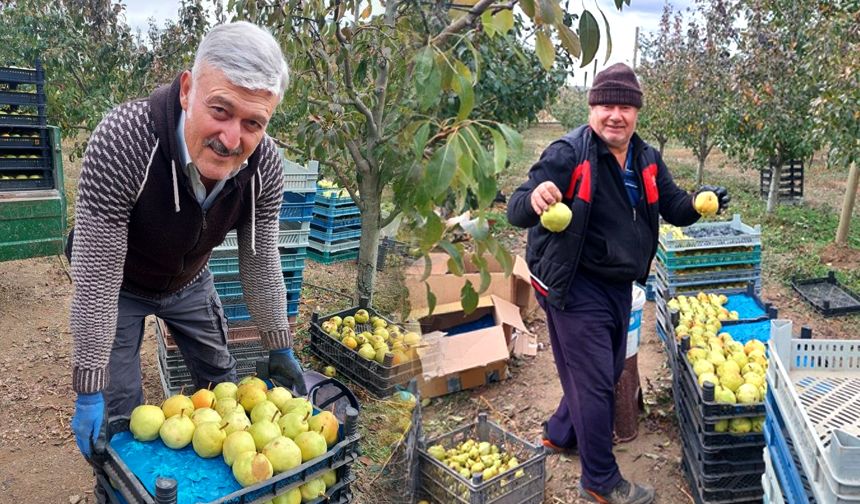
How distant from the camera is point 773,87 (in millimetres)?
8719

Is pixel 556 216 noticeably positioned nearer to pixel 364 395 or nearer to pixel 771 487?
pixel 771 487

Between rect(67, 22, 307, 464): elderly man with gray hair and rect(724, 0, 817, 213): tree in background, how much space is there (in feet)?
25.6

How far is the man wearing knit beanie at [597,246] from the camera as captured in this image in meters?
2.96

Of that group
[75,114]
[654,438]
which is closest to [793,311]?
[654,438]

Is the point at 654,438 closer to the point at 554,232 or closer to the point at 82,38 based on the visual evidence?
the point at 554,232

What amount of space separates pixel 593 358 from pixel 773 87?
23.6 ft

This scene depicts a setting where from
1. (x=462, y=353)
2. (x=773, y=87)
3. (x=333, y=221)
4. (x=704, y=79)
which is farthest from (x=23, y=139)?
(x=704, y=79)

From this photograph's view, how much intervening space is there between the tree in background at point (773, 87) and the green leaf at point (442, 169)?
8.14 m

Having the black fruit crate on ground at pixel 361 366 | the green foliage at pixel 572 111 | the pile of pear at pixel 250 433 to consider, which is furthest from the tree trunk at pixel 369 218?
the green foliage at pixel 572 111

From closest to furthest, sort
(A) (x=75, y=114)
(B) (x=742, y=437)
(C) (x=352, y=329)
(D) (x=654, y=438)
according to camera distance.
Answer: (B) (x=742, y=437) < (D) (x=654, y=438) < (C) (x=352, y=329) < (A) (x=75, y=114)

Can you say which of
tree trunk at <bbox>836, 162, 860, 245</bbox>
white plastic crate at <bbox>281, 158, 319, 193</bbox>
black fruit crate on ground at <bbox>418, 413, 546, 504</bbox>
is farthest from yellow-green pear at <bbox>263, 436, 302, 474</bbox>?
tree trunk at <bbox>836, 162, 860, 245</bbox>

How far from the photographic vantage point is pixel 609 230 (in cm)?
299

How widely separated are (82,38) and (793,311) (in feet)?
23.6

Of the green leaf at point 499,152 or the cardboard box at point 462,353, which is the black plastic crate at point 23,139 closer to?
the cardboard box at point 462,353
